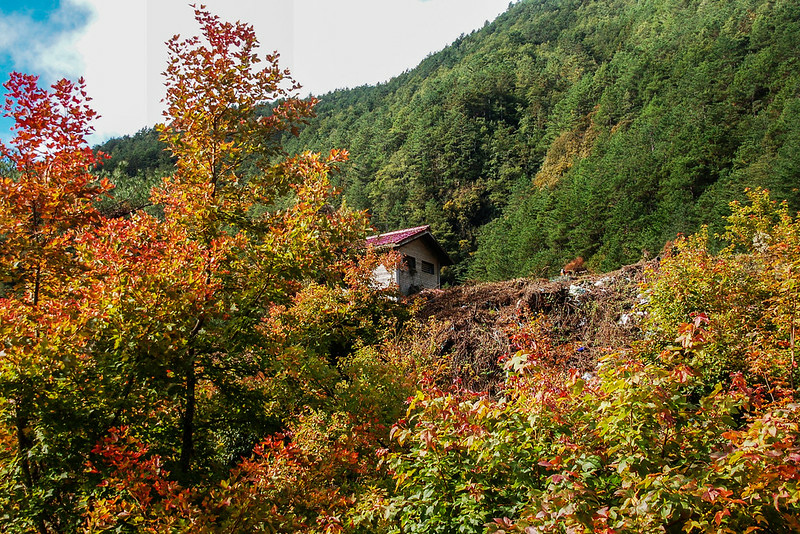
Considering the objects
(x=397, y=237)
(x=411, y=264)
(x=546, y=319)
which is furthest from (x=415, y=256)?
(x=546, y=319)

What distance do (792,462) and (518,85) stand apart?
65904 millimetres

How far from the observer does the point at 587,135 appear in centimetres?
4706

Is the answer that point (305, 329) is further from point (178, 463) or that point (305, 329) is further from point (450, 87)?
point (450, 87)

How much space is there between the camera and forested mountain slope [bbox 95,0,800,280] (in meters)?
31.2

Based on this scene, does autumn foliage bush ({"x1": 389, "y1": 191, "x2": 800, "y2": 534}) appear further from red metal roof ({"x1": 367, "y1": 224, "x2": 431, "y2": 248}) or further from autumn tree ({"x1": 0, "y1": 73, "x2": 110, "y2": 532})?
red metal roof ({"x1": 367, "y1": 224, "x2": 431, "y2": 248})

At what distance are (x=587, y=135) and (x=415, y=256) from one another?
104 feet

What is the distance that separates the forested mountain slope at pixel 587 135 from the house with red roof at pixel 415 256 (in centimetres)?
684

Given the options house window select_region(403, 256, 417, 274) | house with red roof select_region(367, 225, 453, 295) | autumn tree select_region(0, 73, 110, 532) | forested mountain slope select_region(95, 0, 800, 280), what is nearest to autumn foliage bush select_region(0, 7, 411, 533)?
autumn tree select_region(0, 73, 110, 532)

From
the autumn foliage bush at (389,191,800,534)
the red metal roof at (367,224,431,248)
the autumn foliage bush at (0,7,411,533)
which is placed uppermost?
the red metal roof at (367,224,431,248)

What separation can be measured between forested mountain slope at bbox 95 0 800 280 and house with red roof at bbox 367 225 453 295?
6.84 m

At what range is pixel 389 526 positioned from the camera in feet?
10.5

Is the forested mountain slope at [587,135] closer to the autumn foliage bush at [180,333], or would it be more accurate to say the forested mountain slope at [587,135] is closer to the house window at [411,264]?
the house window at [411,264]

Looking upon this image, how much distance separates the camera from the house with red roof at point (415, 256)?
20969 mm

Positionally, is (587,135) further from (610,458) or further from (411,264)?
(610,458)
